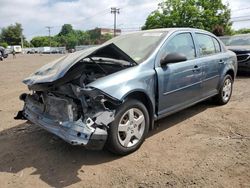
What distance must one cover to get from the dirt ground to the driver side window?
4.11 ft

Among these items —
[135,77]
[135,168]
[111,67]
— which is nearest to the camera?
[135,168]

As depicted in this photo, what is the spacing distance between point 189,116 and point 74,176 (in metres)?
2.92

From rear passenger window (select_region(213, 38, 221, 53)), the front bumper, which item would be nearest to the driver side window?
rear passenger window (select_region(213, 38, 221, 53))

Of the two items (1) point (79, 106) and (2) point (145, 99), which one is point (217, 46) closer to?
(2) point (145, 99)

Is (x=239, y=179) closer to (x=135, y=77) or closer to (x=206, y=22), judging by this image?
(x=135, y=77)

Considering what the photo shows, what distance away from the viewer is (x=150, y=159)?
3896 millimetres

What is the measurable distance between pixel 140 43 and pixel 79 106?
1744 mm

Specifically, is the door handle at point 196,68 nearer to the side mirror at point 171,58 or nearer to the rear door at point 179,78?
the rear door at point 179,78

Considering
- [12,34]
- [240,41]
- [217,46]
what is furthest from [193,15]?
[12,34]

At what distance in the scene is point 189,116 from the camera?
570 centimetres

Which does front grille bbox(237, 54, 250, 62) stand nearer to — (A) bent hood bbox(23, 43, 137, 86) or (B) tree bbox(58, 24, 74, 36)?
(A) bent hood bbox(23, 43, 137, 86)

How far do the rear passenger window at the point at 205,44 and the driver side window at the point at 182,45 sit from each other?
0.30 metres

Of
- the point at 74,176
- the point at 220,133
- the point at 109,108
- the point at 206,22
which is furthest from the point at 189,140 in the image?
the point at 206,22

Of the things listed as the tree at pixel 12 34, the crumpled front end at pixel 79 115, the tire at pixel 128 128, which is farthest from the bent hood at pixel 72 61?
the tree at pixel 12 34
